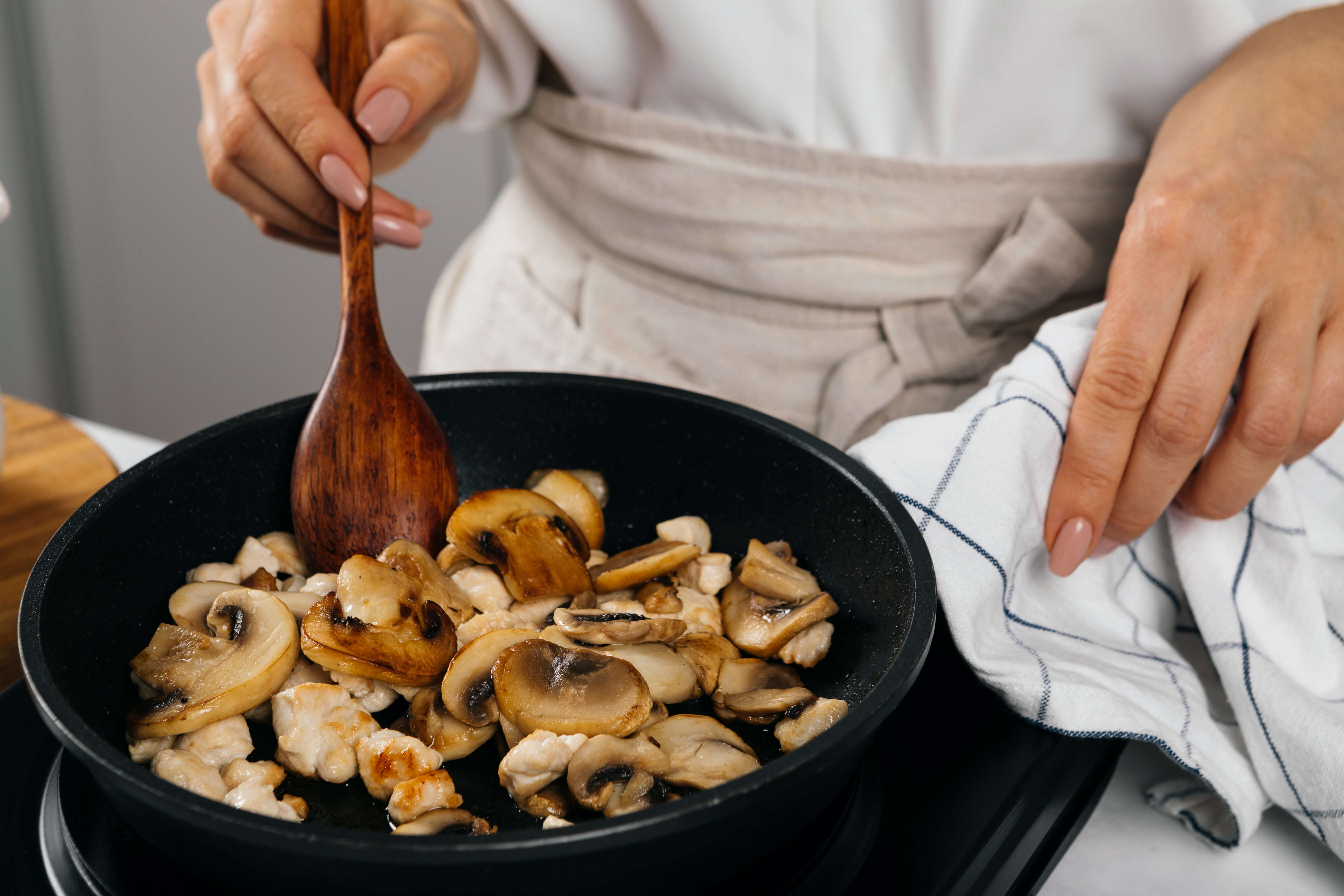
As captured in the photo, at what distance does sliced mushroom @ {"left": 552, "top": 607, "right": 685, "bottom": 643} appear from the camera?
58cm

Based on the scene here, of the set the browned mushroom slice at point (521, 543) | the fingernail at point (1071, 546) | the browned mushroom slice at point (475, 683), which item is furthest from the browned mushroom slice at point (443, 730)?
the fingernail at point (1071, 546)

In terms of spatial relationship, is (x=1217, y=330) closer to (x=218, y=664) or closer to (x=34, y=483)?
(x=218, y=664)

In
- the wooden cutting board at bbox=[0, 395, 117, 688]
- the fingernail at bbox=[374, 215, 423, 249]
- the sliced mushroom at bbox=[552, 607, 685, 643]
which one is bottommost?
the wooden cutting board at bbox=[0, 395, 117, 688]

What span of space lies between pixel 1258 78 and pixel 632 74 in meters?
0.51

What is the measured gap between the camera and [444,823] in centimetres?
48

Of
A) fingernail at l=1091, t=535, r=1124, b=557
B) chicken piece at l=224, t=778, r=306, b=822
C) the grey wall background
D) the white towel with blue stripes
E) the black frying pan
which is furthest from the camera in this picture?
the grey wall background

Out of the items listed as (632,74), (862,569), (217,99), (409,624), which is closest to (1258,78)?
(862,569)

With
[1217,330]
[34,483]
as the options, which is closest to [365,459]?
[34,483]

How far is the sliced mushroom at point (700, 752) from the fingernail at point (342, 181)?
0.42m

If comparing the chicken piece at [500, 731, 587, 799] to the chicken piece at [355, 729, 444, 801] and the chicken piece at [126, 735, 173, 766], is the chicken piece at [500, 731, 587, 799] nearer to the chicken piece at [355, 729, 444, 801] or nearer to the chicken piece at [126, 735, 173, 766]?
the chicken piece at [355, 729, 444, 801]

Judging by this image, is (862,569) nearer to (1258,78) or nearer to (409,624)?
(409,624)

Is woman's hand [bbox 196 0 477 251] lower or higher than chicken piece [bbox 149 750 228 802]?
higher

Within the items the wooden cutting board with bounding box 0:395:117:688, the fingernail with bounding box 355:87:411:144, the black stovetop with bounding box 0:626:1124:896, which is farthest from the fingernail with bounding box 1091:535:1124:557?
the wooden cutting board with bounding box 0:395:117:688

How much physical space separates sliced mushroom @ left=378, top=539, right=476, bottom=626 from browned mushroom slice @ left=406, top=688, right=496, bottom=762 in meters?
0.06
